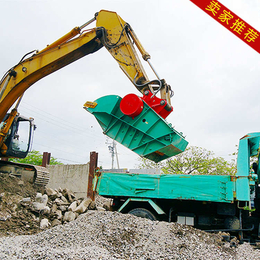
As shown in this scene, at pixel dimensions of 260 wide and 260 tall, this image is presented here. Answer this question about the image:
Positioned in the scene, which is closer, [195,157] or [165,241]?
[165,241]

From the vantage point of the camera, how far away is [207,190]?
6.05 metres

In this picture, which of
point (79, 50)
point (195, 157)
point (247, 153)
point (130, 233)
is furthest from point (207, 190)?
point (195, 157)

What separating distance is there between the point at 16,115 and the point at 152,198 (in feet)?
19.9

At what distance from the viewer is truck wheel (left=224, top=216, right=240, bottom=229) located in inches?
236

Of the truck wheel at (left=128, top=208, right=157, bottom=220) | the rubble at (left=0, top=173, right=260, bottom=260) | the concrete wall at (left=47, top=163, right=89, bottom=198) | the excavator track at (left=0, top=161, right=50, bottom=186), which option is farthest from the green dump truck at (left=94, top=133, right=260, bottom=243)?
the concrete wall at (left=47, top=163, right=89, bottom=198)

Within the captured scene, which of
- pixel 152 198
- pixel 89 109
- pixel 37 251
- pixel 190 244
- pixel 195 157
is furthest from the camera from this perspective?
pixel 195 157

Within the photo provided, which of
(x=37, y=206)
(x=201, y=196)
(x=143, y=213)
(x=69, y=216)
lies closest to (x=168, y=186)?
(x=201, y=196)

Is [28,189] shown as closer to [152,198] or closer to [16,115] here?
[16,115]

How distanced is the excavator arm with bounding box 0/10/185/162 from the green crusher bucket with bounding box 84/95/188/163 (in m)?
0.39

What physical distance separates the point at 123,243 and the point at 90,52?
5.45m

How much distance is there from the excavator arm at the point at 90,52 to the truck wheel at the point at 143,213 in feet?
7.77

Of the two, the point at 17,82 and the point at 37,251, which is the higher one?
the point at 17,82

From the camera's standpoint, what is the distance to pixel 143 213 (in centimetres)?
655

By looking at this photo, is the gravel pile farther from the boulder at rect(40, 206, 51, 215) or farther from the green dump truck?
the boulder at rect(40, 206, 51, 215)
